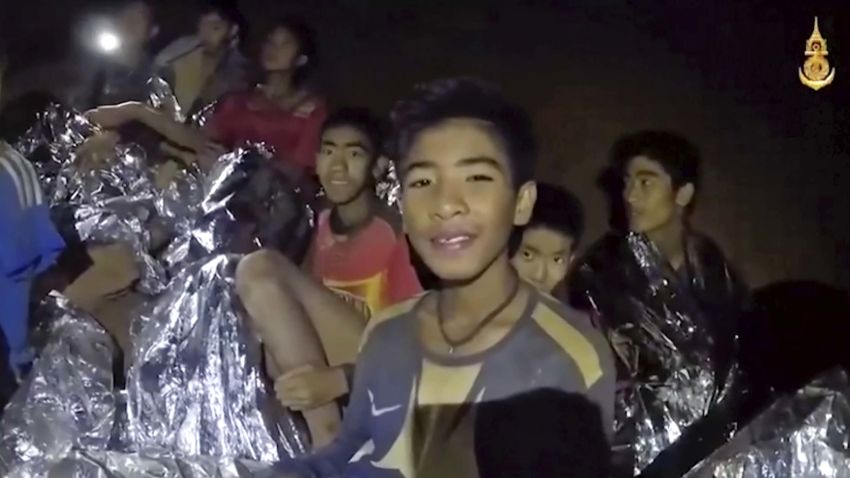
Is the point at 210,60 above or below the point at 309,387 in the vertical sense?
above

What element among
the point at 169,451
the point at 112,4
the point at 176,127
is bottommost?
the point at 169,451

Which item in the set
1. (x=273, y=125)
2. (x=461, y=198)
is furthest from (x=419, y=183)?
(x=273, y=125)

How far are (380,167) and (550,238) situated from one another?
5.8 inches

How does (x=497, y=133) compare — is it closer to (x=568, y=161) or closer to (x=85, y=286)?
(x=568, y=161)

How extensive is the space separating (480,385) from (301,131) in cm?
26

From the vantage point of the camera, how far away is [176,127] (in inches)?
35.9

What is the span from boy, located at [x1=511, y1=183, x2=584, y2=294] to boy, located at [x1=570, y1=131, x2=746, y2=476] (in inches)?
0.7

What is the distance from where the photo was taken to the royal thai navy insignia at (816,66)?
0.91 meters

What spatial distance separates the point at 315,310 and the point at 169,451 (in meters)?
0.16

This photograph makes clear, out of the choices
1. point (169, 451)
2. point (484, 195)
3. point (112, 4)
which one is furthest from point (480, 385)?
point (112, 4)

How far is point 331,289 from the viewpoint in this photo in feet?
2.89

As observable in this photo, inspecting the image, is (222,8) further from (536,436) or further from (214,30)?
(536,436)

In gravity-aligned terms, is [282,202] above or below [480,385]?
above

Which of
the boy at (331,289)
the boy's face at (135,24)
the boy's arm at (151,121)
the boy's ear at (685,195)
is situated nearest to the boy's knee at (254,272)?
the boy at (331,289)
